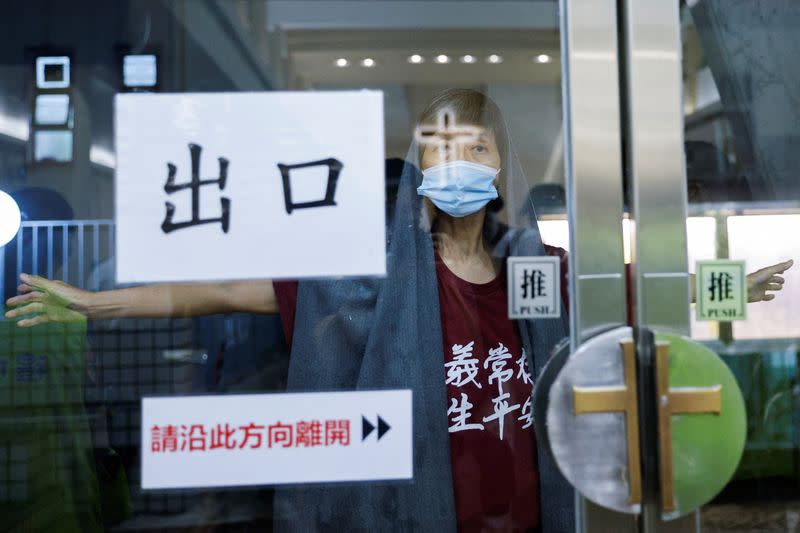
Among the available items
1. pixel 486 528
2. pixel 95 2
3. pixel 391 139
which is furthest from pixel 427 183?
pixel 95 2

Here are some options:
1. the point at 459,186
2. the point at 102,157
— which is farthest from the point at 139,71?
the point at 459,186

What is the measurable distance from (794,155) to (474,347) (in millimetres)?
750

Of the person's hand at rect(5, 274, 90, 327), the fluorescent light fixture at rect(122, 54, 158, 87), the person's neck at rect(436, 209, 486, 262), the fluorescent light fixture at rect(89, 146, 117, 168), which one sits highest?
the fluorescent light fixture at rect(122, 54, 158, 87)

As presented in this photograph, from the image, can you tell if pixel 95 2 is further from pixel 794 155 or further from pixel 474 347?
pixel 794 155

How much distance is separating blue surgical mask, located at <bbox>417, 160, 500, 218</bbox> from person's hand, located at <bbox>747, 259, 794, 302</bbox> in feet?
1.55

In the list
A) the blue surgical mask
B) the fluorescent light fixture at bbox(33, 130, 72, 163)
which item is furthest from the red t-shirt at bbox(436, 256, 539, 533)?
the fluorescent light fixture at bbox(33, 130, 72, 163)

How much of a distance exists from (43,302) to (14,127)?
32 centimetres

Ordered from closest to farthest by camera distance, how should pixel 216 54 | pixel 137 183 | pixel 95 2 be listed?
pixel 137 183 → pixel 216 54 → pixel 95 2

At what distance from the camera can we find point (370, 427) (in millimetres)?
1176

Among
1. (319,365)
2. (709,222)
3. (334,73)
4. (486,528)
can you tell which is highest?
(334,73)

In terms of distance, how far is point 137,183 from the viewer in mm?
1149

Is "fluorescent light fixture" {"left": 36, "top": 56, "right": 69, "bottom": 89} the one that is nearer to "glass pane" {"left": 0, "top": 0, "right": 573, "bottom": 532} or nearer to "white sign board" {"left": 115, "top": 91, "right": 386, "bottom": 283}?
"glass pane" {"left": 0, "top": 0, "right": 573, "bottom": 532}

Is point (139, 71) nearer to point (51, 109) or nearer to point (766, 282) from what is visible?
point (51, 109)

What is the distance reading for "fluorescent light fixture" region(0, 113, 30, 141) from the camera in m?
1.33
